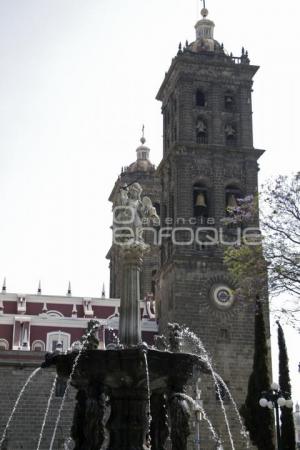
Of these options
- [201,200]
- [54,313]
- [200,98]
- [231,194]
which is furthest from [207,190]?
[54,313]

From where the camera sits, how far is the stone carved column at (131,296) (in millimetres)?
13133

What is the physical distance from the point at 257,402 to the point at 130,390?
1701 centimetres

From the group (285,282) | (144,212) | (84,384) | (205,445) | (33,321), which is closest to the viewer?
(84,384)

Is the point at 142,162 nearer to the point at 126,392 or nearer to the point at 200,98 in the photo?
the point at 200,98

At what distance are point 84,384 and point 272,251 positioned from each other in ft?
26.9

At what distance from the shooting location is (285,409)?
95.7 feet

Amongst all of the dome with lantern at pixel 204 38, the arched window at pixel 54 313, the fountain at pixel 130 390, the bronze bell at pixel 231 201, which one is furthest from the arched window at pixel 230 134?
the fountain at pixel 130 390

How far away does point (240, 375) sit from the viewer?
32312mm

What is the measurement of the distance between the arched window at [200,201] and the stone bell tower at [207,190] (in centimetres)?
5

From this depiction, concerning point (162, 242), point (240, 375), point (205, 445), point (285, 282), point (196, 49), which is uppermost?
point (196, 49)

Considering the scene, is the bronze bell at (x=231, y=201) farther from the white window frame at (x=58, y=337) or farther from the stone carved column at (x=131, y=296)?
the stone carved column at (x=131, y=296)

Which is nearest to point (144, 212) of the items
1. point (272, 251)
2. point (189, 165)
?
point (272, 251)

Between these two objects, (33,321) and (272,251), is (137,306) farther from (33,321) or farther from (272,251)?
(33,321)

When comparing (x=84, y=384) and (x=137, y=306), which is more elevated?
(x=137, y=306)
